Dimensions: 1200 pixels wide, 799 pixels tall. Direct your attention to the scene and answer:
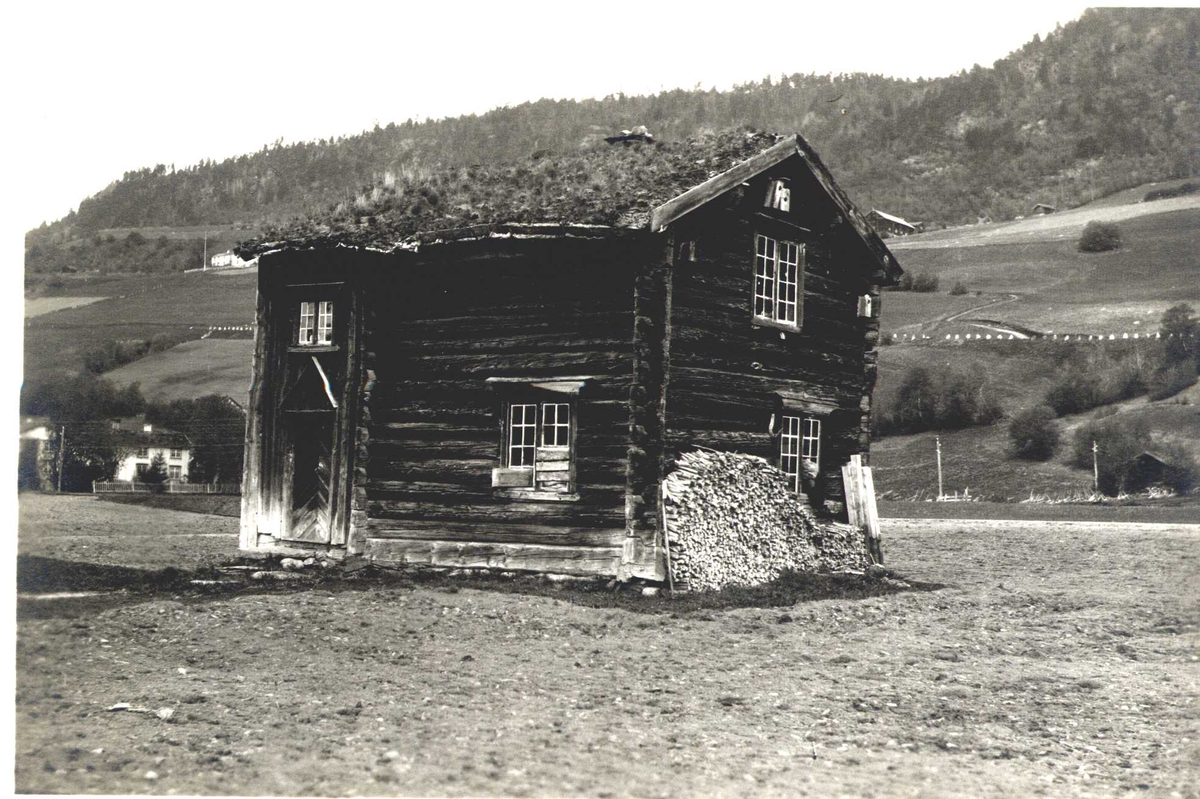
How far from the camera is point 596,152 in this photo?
18453 mm

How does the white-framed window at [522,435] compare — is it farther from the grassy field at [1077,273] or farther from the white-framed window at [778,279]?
the grassy field at [1077,273]

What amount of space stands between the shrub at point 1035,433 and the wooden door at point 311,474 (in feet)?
63.5

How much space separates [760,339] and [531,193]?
13.0 feet

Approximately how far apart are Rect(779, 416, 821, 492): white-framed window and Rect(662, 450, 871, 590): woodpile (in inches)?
27.2

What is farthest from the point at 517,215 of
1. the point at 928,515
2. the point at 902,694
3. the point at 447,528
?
→ the point at 928,515

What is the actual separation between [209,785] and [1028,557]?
52.2 feet

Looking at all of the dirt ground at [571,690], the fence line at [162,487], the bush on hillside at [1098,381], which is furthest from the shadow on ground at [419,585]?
the bush on hillside at [1098,381]

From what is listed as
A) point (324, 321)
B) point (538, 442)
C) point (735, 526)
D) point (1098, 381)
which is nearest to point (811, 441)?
point (735, 526)

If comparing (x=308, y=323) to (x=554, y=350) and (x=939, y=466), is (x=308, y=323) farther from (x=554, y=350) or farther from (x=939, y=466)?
(x=939, y=466)

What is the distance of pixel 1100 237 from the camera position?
3072 centimetres

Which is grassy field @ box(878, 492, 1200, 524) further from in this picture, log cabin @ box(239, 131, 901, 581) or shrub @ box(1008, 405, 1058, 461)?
log cabin @ box(239, 131, 901, 581)

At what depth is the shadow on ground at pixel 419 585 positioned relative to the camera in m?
12.6

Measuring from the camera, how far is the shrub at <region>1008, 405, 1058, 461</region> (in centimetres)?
2920

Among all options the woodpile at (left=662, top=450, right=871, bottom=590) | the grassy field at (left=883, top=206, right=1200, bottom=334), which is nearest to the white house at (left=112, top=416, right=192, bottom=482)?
the woodpile at (left=662, top=450, right=871, bottom=590)
